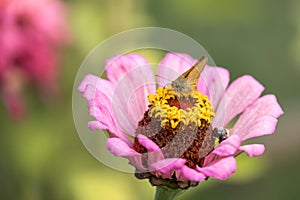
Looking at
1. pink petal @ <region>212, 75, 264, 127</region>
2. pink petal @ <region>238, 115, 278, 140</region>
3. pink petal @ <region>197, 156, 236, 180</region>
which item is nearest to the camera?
pink petal @ <region>197, 156, 236, 180</region>

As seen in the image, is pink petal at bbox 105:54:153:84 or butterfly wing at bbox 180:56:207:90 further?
pink petal at bbox 105:54:153:84

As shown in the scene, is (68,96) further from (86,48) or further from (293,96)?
(293,96)

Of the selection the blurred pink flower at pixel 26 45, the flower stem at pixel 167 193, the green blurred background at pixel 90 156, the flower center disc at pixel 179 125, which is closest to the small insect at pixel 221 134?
the flower center disc at pixel 179 125

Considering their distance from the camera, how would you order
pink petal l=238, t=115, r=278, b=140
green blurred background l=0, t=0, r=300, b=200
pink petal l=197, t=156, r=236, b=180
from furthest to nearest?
green blurred background l=0, t=0, r=300, b=200 < pink petal l=238, t=115, r=278, b=140 < pink petal l=197, t=156, r=236, b=180

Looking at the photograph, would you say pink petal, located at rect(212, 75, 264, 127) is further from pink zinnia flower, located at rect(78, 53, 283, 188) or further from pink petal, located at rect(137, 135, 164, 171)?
pink petal, located at rect(137, 135, 164, 171)

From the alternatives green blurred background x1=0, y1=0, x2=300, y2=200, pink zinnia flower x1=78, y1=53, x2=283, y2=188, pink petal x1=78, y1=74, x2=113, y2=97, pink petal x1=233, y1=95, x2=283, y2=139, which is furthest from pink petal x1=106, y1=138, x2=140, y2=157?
green blurred background x1=0, y1=0, x2=300, y2=200

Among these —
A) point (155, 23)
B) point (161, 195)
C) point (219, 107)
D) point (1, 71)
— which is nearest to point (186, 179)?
point (161, 195)
